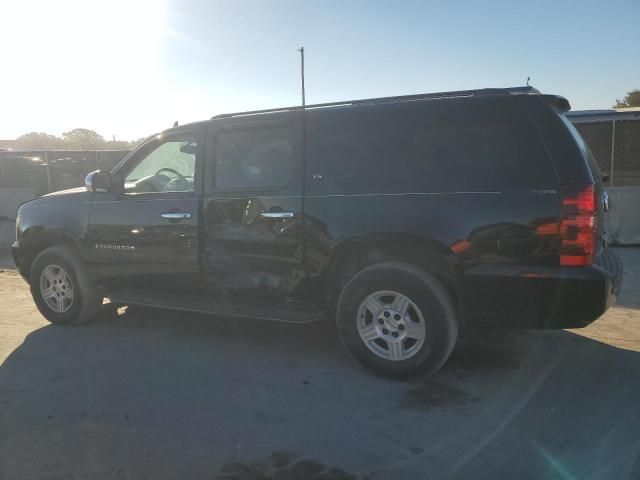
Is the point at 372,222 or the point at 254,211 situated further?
the point at 254,211

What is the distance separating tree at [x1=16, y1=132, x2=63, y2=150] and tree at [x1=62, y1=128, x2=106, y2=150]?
1.04m

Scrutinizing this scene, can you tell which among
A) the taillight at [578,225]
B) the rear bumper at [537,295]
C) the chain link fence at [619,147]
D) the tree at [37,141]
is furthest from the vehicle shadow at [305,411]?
the tree at [37,141]

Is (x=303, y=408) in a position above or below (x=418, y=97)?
below

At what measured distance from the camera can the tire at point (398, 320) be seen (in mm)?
3666

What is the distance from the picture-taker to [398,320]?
383 centimetres

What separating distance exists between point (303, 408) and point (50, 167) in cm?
1404

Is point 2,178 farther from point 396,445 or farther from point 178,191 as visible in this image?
point 396,445

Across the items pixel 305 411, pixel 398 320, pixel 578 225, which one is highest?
pixel 578 225

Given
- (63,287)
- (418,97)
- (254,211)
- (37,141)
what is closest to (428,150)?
(418,97)

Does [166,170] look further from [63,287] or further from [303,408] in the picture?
[303,408]

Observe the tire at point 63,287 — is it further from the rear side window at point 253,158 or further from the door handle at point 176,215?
the rear side window at point 253,158

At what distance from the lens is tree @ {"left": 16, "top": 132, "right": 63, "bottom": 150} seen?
57938mm

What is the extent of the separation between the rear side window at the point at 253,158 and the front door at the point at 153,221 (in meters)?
0.25

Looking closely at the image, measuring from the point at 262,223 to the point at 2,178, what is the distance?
14.4m
